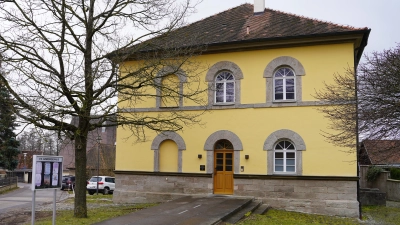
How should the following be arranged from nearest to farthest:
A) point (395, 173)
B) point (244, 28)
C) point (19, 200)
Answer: point (244, 28), point (19, 200), point (395, 173)

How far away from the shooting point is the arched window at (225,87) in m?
19.9

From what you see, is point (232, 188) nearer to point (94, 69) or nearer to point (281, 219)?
point (281, 219)

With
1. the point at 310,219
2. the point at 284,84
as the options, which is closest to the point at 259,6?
the point at 284,84

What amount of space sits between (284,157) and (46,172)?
11.0m

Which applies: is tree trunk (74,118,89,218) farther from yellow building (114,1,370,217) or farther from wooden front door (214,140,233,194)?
wooden front door (214,140,233,194)

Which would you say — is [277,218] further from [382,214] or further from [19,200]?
[19,200]

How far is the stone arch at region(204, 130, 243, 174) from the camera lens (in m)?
19.3

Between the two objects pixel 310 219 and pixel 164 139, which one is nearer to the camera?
pixel 310 219

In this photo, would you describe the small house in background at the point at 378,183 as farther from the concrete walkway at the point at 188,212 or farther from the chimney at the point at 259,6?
the chimney at the point at 259,6

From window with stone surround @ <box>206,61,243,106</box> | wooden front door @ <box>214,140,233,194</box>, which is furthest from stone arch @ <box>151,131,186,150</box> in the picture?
window with stone surround @ <box>206,61,243,106</box>

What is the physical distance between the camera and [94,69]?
14.5 meters

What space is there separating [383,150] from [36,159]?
29.7 ft

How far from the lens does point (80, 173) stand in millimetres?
15094

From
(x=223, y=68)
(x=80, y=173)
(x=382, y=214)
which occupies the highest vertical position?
(x=223, y=68)
